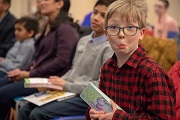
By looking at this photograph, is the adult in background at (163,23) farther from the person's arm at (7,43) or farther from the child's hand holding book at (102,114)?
the child's hand holding book at (102,114)

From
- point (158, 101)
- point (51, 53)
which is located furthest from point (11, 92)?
point (158, 101)

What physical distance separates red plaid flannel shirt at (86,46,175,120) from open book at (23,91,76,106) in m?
0.58

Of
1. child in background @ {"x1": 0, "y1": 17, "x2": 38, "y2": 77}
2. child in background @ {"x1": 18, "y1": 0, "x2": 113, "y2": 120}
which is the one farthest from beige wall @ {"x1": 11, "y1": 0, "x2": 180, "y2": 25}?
child in background @ {"x1": 18, "y1": 0, "x2": 113, "y2": 120}

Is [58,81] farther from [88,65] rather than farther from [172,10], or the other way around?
[172,10]

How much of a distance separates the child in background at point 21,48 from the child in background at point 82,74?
78cm

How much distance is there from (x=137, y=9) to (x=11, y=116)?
2.06 metres

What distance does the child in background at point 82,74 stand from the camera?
1891 millimetres

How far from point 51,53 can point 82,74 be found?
0.49 meters

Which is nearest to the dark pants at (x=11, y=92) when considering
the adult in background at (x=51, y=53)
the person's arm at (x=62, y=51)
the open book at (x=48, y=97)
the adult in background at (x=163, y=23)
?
the adult in background at (x=51, y=53)

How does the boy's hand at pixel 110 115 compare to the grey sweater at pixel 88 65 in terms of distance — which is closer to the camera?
the boy's hand at pixel 110 115

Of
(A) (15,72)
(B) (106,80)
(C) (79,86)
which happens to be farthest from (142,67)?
(A) (15,72)

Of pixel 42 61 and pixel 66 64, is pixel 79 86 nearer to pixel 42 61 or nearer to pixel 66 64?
pixel 66 64

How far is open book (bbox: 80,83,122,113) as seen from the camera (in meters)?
1.31

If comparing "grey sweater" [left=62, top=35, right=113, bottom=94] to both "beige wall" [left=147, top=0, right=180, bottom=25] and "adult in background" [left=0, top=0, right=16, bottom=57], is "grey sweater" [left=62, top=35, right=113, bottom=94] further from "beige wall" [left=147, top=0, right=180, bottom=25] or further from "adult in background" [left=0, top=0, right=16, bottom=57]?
"beige wall" [left=147, top=0, right=180, bottom=25]
